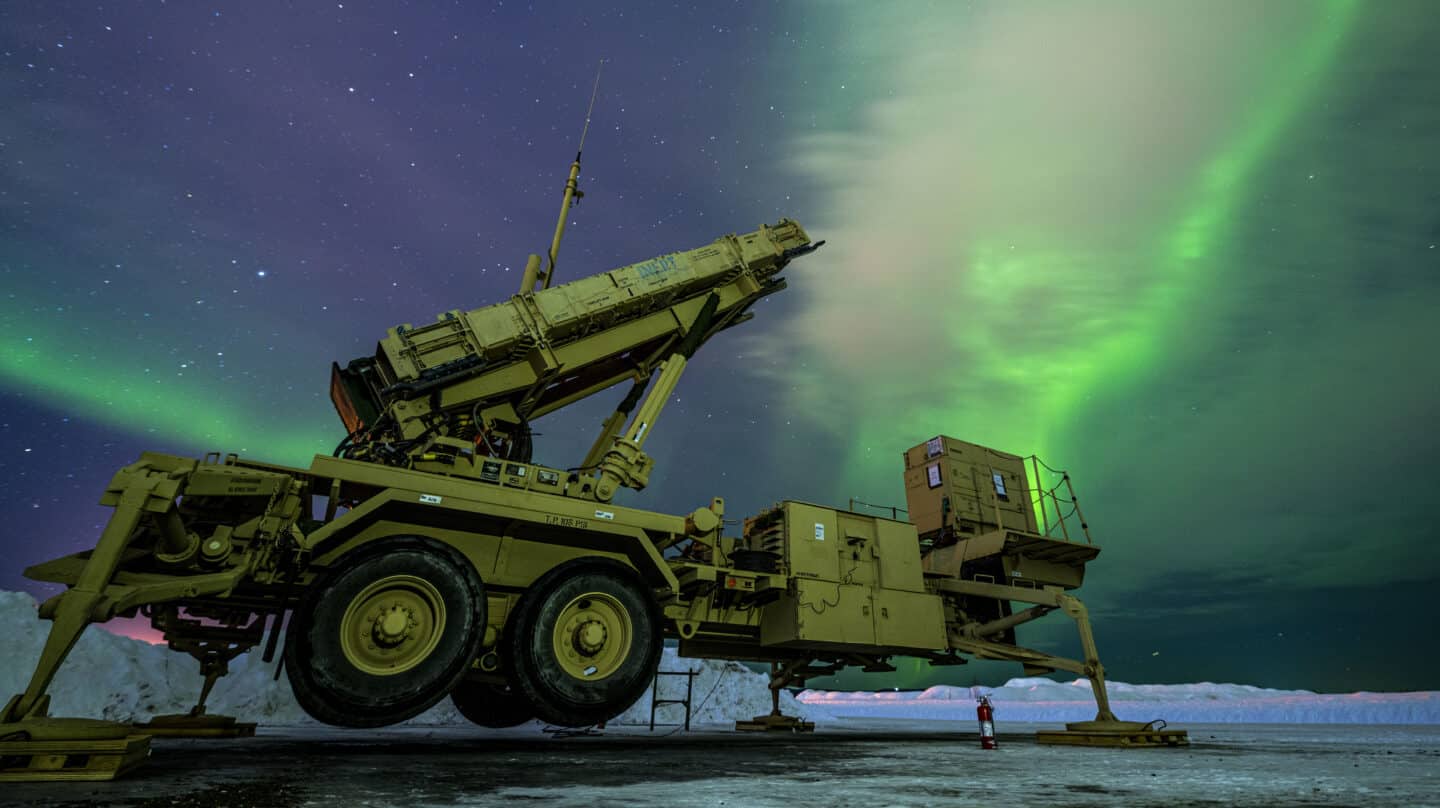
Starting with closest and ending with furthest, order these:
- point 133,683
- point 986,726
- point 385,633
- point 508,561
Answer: point 385,633
point 508,561
point 986,726
point 133,683

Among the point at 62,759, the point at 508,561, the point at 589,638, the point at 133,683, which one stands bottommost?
the point at 62,759

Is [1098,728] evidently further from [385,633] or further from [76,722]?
[76,722]

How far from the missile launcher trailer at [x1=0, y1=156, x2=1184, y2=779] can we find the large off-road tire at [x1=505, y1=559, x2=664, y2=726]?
24mm

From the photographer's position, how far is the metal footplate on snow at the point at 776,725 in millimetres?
13633

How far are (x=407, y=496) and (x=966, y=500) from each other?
32.2 ft

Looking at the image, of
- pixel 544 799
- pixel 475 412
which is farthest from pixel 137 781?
pixel 475 412

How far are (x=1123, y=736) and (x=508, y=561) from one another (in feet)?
28.6

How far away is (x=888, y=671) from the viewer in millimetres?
10727

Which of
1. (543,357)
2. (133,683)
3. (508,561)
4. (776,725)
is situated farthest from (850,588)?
(133,683)

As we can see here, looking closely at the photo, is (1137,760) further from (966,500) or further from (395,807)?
(395,807)

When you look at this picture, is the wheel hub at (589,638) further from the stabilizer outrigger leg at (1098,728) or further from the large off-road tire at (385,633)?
the stabilizer outrigger leg at (1098,728)

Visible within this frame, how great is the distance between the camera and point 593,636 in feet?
21.6

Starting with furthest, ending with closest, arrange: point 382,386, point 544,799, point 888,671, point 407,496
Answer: point 888,671
point 382,386
point 407,496
point 544,799

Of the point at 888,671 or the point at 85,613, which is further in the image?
the point at 888,671
